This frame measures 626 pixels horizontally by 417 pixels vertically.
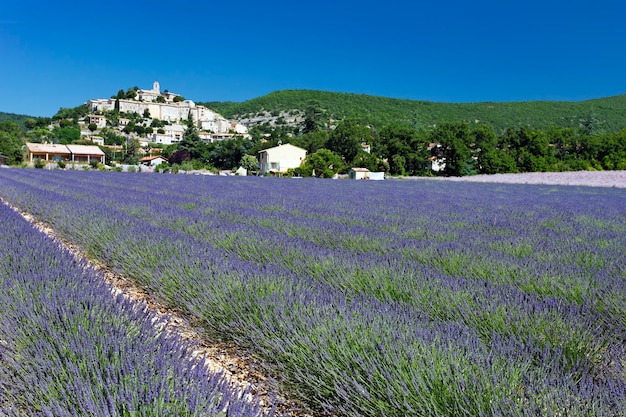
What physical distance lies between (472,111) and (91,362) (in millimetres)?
88562

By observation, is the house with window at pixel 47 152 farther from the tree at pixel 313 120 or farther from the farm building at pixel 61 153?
the tree at pixel 313 120

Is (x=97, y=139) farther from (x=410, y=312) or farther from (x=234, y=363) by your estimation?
(x=410, y=312)

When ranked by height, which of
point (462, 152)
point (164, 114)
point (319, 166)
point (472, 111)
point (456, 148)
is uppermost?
point (164, 114)

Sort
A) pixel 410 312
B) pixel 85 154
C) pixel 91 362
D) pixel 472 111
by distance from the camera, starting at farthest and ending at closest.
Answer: pixel 472 111 → pixel 85 154 → pixel 410 312 → pixel 91 362

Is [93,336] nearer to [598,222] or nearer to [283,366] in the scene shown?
[283,366]

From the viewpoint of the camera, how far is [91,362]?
142 cm

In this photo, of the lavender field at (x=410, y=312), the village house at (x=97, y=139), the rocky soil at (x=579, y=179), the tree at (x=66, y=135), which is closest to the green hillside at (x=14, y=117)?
the tree at (x=66, y=135)

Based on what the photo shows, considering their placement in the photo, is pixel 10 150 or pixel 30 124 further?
pixel 30 124

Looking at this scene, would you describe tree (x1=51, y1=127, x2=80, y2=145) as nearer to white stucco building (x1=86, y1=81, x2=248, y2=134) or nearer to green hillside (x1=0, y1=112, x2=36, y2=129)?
green hillside (x1=0, y1=112, x2=36, y2=129)

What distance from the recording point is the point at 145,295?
3.33 metres

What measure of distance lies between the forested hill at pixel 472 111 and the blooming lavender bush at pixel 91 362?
6254cm

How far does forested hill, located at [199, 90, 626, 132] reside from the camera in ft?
234

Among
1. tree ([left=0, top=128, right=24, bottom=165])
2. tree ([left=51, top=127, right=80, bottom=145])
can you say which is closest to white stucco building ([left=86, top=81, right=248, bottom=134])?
tree ([left=51, top=127, right=80, bottom=145])

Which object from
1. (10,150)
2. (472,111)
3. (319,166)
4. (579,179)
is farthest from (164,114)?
(579,179)
